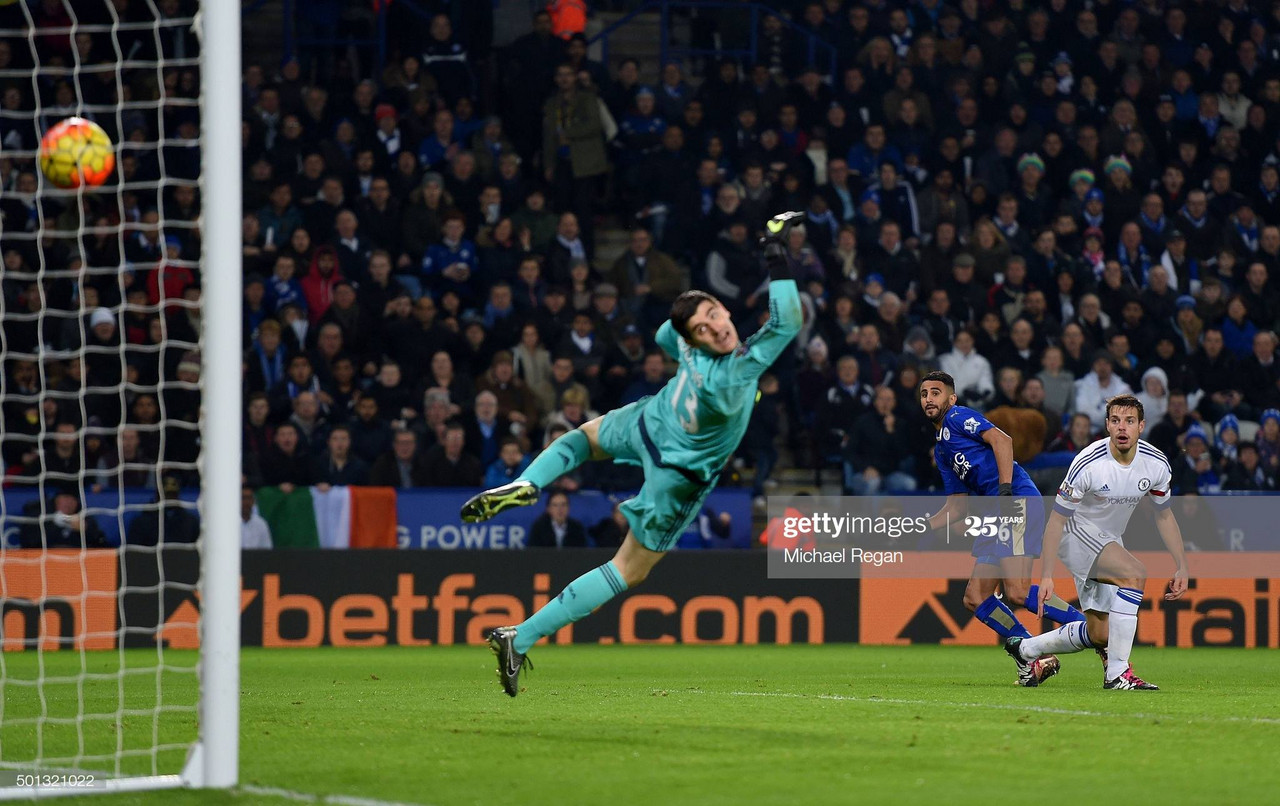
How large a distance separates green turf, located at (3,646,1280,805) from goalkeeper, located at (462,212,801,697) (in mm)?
554

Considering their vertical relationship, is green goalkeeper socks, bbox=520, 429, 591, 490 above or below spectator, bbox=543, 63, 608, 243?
below

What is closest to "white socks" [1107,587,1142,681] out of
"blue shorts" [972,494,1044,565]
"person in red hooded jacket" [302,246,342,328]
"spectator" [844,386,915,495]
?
"blue shorts" [972,494,1044,565]

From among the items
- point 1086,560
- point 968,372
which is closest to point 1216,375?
point 968,372

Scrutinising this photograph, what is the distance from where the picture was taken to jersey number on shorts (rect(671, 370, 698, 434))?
757 centimetres

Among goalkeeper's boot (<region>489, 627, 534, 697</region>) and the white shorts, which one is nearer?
goalkeeper's boot (<region>489, 627, 534, 697</region>)

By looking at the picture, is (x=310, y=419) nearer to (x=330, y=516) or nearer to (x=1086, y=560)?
(x=330, y=516)

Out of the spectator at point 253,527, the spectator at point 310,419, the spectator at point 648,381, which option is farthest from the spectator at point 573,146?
the spectator at point 253,527

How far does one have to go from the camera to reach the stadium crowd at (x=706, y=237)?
16.1 m

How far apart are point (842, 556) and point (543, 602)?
9.25ft

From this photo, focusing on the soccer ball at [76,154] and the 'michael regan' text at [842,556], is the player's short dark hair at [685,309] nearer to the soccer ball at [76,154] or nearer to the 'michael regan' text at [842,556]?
the soccer ball at [76,154]

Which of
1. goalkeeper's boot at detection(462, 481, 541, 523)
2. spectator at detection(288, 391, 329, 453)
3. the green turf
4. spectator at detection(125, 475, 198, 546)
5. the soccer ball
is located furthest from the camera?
spectator at detection(288, 391, 329, 453)

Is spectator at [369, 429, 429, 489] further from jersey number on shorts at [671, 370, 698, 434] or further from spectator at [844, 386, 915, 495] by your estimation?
jersey number on shorts at [671, 370, 698, 434]

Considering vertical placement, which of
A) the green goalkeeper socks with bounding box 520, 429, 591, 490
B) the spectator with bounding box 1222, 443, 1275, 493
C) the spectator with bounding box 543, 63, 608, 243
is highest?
the spectator with bounding box 543, 63, 608, 243

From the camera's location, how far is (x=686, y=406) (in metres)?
7.60
